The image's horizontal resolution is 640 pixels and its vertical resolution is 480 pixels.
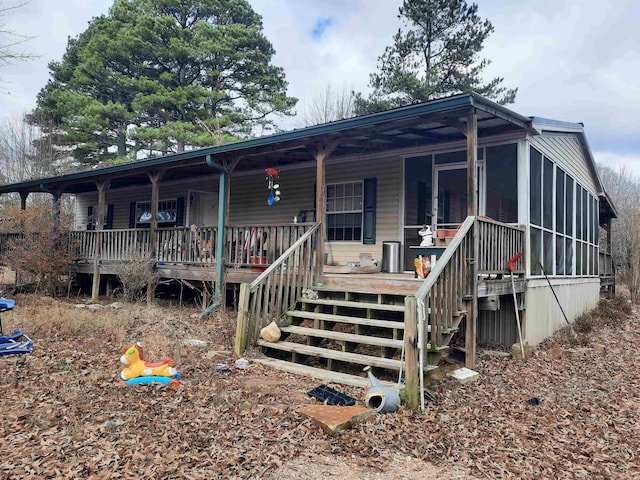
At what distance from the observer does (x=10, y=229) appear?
50.0 feet

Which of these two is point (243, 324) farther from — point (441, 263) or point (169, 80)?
point (169, 80)

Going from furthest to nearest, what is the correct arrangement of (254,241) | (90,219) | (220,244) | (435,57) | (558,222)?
1. (435,57)
2. (90,219)
3. (558,222)
4. (220,244)
5. (254,241)

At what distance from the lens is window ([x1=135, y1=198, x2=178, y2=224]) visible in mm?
14180

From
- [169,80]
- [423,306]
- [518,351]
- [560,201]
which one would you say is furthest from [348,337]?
[169,80]

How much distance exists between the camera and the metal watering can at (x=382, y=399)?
4305 mm

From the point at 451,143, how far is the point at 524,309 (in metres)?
3.21

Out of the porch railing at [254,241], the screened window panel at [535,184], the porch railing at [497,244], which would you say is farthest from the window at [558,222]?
the porch railing at [254,241]

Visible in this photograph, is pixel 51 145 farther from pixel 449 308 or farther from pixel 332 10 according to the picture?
pixel 449 308

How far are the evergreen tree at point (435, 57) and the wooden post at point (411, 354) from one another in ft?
60.3

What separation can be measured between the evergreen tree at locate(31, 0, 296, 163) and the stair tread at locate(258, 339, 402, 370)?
55.0 ft

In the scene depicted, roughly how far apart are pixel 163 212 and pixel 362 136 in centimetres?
892

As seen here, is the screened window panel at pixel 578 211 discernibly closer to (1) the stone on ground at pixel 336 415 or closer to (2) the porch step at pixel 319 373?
(2) the porch step at pixel 319 373

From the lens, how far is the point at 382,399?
14.3 feet

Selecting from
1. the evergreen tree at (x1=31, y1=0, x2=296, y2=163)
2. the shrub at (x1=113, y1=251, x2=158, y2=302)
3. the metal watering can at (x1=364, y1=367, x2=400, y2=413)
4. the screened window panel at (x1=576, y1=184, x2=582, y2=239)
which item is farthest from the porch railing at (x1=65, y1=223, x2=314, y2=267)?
the evergreen tree at (x1=31, y1=0, x2=296, y2=163)
